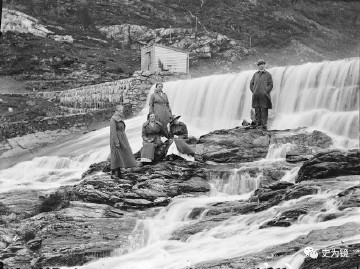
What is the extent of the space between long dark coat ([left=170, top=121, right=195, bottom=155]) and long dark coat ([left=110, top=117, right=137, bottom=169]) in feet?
3.67

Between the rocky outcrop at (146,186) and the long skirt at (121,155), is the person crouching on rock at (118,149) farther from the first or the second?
the rocky outcrop at (146,186)

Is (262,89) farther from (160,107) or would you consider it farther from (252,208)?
(252,208)

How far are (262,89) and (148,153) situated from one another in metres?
3.93

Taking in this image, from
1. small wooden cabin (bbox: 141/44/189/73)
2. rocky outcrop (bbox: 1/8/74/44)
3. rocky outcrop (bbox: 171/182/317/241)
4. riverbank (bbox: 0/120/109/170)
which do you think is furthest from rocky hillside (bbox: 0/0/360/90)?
rocky outcrop (bbox: 171/182/317/241)

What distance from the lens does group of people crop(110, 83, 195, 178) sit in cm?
1622

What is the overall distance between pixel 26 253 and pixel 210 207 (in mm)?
3471

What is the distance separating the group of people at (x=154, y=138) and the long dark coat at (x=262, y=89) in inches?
87.9

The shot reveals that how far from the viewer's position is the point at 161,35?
4978 cm

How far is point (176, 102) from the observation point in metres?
28.5

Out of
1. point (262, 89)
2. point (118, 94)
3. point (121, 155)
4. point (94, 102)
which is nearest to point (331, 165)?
point (121, 155)

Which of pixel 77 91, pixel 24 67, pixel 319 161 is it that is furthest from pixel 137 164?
pixel 24 67

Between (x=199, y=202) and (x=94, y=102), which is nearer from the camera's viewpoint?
(x=199, y=202)

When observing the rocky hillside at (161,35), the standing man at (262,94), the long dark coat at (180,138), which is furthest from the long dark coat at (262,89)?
the rocky hillside at (161,35)

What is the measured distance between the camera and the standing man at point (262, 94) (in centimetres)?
1916
